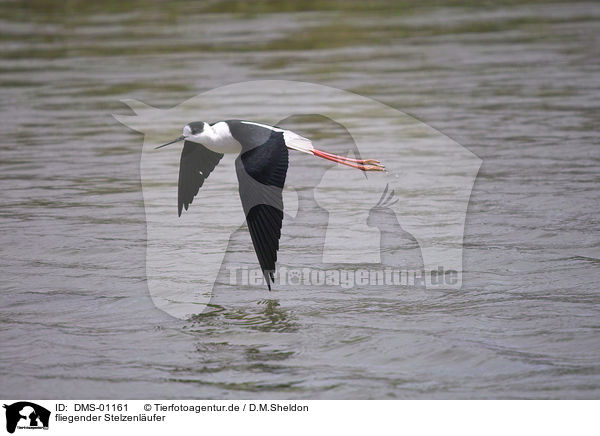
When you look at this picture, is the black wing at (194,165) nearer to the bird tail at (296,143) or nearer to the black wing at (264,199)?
the bird tail at (296,143)

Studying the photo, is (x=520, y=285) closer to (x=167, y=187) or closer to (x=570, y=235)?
(x=570, y=235)

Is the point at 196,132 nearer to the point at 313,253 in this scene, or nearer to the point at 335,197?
the point at 313,253

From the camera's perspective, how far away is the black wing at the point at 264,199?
5461mm

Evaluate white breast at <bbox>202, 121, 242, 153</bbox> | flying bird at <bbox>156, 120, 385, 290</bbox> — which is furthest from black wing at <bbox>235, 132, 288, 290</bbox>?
white breast at <bbox>202, 121, 242, 153</bbox>

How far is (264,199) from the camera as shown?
553 cm

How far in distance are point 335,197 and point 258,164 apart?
7.98ft

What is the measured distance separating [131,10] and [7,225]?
43.4 ft

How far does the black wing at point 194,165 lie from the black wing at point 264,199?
76 centimetres

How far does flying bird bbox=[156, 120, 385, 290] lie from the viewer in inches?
216

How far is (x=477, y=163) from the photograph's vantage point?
8836mm
